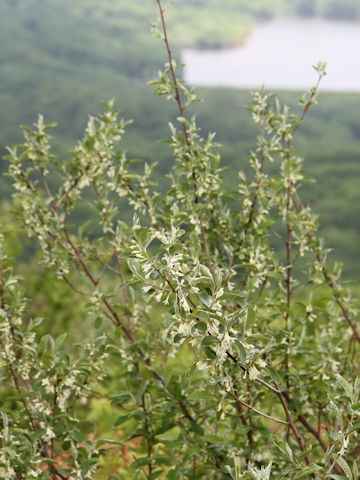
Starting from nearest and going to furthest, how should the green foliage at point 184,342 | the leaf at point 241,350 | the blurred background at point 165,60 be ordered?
1. the leaf at point 241,350
2. the green foliage at point 184,342
3. the blurred background at point 165,60

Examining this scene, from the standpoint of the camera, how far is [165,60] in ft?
78.3

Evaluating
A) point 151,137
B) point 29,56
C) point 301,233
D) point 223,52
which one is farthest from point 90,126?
point 29,56

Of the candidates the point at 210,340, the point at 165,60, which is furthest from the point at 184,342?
the point at 165,60

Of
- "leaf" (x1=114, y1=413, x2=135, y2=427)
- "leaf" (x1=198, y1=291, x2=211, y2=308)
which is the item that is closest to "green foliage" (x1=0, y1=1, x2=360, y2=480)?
"leaf" (x1=114, y1=413, x2=135, y2=427)

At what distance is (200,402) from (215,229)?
0.76 meters

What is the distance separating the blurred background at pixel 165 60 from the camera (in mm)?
20672

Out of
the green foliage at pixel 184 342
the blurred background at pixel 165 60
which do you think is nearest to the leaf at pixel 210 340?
the green foliage at pixel 184 342

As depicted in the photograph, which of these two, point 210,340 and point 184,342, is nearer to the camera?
point 210,340

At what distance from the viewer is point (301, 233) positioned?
220 cm

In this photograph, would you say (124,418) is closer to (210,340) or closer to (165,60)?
(210,340)

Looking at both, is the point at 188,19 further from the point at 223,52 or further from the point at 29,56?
the point at 29,56

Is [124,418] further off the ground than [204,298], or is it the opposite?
[204,298]

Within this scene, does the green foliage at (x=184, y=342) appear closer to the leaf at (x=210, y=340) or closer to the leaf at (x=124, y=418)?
the leaf at (x=124, y=418)

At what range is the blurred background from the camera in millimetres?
20672
